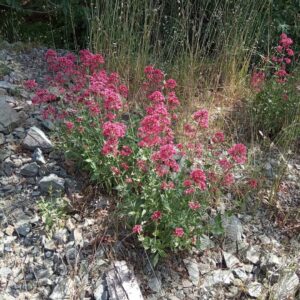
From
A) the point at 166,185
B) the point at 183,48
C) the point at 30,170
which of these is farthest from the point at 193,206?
the point at 183,48

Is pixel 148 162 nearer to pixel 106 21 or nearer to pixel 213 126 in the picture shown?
pixel 213 126

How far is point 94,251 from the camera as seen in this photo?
294 cm

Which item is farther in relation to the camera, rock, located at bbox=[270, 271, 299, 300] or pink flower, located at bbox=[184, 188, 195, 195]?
rock, located at bbox=[270, 271, 299, 300]

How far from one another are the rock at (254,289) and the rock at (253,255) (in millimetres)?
199

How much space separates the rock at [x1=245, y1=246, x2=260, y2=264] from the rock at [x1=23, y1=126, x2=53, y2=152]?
5.85 ft

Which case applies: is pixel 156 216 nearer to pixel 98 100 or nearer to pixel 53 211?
pixel 53 211

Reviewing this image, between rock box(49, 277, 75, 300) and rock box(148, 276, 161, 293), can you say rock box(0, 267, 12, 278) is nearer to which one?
rock box(49, 277, 75, 300)

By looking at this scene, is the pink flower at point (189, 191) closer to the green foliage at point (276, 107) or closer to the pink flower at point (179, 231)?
the pink flower at point (179, 231)

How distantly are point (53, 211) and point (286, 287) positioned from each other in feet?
5.48

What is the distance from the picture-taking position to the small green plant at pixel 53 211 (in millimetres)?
3027

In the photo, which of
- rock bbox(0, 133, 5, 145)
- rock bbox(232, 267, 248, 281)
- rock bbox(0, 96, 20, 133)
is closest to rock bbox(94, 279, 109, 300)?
rock bbox(232, 267, 248, 281)

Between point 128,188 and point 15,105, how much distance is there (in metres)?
1.79

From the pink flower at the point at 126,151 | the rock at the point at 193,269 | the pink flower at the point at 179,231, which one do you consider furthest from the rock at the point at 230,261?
the pink flower at the point at 126,151

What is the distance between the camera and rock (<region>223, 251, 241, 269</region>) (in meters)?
3.09
